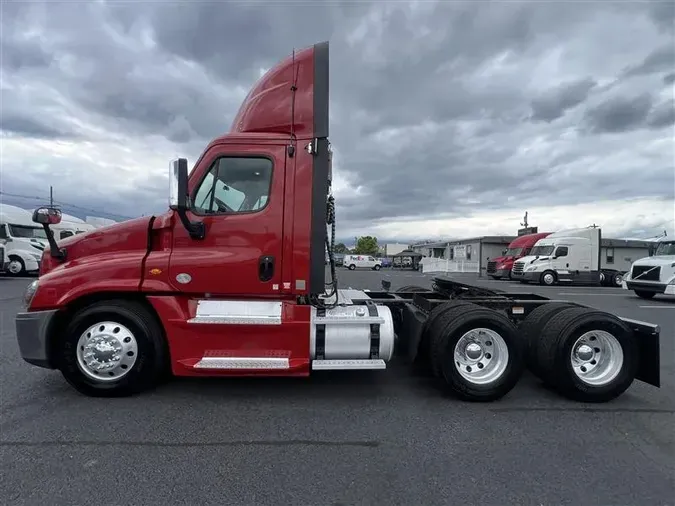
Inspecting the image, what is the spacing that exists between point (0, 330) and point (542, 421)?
879cm

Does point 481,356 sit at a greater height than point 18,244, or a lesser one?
lesser

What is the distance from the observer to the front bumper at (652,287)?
48.3 feet

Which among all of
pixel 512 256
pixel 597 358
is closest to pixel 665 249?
pixel 512 256

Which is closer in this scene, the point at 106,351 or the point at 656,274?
the point at 106,351

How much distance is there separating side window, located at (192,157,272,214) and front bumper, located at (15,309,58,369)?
6.06ft

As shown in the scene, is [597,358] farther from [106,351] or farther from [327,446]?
[106,351]

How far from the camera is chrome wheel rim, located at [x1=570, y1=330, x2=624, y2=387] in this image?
4461mm

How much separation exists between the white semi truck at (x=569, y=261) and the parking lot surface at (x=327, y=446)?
2080cm

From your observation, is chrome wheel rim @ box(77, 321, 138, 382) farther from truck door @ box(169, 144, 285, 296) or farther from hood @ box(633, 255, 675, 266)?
hood @ box(633, 255, 675, 266)

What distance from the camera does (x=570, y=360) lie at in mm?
4414

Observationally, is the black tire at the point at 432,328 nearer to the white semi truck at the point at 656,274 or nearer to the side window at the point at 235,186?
the side window at the point at 235,186

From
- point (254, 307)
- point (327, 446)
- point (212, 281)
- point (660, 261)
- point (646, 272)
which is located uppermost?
point (660, 261)

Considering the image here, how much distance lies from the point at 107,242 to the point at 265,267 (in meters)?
1.74

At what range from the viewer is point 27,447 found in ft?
10.8
